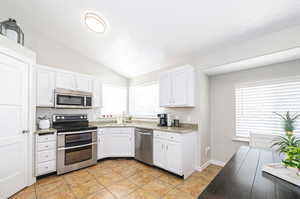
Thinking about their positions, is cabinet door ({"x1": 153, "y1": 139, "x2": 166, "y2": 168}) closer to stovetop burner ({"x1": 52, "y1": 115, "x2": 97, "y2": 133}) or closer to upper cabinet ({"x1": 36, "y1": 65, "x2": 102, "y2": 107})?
stovetop burner ({"x1": 52, "y1": 115, "x2": 97, "y2": 133})

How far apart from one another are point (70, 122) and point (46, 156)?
92cm

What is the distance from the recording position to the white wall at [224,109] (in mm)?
2921

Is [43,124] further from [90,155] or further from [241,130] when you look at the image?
[241,130]

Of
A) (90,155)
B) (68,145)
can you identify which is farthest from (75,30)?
(90,155)

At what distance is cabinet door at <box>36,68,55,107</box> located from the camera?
2809 mm

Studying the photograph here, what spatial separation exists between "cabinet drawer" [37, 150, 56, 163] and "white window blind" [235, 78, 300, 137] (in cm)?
388

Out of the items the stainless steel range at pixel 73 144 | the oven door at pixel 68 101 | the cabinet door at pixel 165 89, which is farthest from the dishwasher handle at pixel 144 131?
the oven door at pixel 68 101

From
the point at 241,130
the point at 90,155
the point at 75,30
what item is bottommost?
the point at 90,155

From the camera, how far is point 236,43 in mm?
2441

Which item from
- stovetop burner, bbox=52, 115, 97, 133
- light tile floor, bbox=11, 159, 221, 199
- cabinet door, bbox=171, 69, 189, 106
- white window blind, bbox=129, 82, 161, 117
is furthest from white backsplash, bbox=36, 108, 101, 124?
cabinet door, bbox=171, 69, 189, 106

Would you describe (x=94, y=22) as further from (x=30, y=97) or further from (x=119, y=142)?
(x=119, y=142)

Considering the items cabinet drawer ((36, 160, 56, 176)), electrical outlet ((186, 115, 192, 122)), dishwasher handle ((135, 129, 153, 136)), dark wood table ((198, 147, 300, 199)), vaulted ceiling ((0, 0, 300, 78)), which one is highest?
vaulted ceiling ((0, 0, 300, 78))

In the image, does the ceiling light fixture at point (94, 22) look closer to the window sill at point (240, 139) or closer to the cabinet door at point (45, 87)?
the cabinet door at point (45, 87)

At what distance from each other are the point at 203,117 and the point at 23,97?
11.6ft
